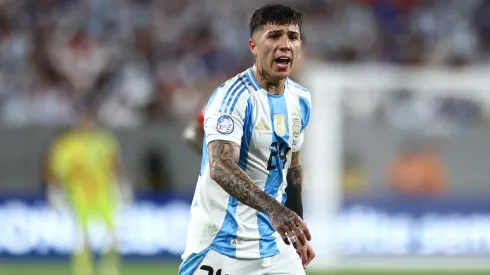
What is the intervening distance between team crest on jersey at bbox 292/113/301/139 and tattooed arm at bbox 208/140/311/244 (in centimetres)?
43

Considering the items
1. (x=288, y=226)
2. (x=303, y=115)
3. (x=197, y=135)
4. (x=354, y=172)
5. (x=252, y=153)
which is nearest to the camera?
(x=288, y=226)

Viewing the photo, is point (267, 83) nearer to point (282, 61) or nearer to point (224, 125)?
point (282, 61)

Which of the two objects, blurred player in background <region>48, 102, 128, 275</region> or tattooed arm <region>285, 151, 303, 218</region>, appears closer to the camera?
tattooed arm <region>285, 151, 303, 218</region>

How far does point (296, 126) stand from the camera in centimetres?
555

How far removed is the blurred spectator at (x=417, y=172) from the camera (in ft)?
54.5

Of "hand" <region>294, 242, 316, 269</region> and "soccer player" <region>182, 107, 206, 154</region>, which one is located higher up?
"soccer player" <region>182, 107, 206, 154</region>

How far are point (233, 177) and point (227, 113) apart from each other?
13.4 inches

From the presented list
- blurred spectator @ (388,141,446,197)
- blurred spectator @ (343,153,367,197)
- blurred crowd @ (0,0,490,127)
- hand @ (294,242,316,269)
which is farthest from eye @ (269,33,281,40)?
blurred spectator @ (388,141,446,197)

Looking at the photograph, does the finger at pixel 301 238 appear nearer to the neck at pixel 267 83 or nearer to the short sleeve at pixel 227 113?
the short sleeve at pixel 227 113

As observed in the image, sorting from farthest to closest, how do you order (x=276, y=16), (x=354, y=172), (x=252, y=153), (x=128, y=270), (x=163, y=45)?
1. (x=163, y=45)
2. (x=354, y=172)
3. (x=128, y=270)
4. (x=252, y=153)
5. (x=276, y=16)

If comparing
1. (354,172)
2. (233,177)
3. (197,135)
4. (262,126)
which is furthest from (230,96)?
(354,172)

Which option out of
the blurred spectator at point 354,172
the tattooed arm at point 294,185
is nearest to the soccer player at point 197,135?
the tattooed arm at point 294,185

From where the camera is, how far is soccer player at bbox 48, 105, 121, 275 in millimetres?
13375

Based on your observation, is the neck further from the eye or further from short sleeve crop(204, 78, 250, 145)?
the eye
